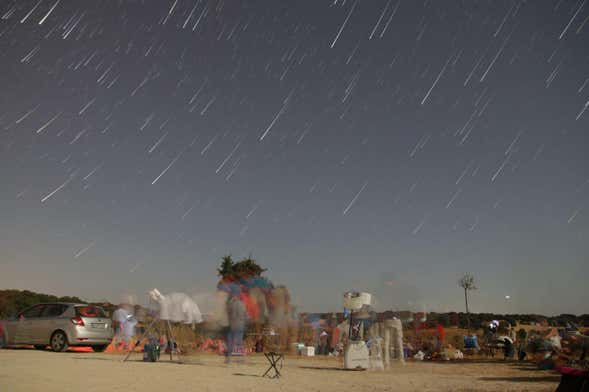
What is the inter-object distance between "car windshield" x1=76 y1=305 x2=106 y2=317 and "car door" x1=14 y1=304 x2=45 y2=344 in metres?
1.27

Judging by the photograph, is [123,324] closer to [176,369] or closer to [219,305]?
[219,305]

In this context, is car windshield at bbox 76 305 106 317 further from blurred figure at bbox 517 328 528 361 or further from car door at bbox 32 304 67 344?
blurred figure at bbox 517 328 528 361

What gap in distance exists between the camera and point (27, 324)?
17.5 metres

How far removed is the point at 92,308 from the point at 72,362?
4.62m

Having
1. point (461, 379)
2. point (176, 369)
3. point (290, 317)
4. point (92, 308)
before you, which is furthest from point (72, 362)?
point (290, 317)

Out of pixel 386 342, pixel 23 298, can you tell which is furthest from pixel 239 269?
pixel 386 342

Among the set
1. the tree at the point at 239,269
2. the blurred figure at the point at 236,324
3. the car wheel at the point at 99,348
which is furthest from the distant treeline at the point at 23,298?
the blurred figure at the point at 236,324

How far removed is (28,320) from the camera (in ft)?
57.6

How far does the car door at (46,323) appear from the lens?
1712 cm

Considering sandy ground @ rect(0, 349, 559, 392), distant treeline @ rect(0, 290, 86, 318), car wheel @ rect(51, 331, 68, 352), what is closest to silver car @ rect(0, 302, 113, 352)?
car wheel @ rect(51, 331, 68, 352)

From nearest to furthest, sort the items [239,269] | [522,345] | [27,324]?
[27,324] → [522,345] → [239,269]

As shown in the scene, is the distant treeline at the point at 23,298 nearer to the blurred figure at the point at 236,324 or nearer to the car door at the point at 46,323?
the car door at the point at 46,323

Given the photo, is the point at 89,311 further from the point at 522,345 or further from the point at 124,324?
the point at 522,345

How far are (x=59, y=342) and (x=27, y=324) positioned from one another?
4.43ft
